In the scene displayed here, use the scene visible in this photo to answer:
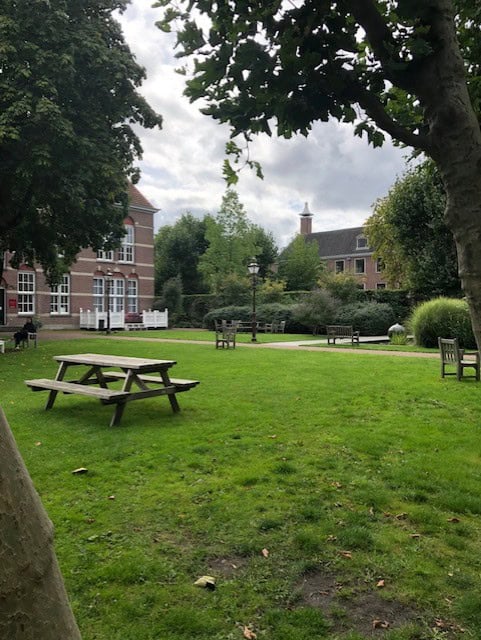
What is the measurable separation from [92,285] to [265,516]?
129 feet

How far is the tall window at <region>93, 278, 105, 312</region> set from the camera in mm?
41750

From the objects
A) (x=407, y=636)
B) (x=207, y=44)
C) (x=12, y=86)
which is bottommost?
(x=407, y=636)

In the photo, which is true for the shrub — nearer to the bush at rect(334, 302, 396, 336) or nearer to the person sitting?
the bush at rect(334, 302, 396, 336)

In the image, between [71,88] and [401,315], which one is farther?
[401,315]

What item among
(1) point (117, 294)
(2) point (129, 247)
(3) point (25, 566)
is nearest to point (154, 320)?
(1) point (117, 294)

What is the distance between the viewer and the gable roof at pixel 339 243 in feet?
206

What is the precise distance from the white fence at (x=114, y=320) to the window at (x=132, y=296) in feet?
14.5

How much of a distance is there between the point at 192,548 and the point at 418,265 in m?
27.7

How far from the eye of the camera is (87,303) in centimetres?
4094

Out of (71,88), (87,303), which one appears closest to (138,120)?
(71,88)

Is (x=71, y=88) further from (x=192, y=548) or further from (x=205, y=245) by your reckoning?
(x=205, y=245)

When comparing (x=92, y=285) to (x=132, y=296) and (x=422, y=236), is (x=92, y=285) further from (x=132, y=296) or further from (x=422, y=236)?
(x=422, y=236)

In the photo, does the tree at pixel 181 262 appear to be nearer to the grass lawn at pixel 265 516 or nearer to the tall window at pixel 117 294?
the tall window at pixel 117 294

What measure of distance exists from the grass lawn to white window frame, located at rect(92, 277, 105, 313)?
111ft
